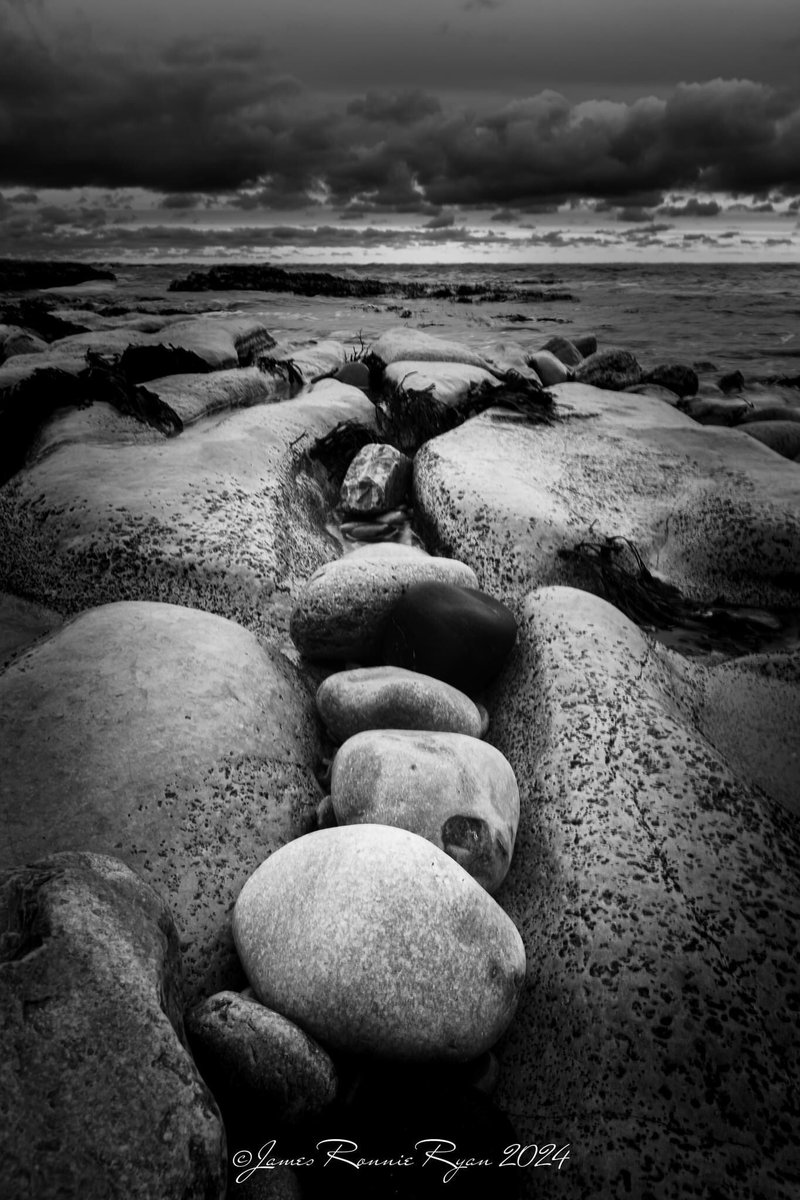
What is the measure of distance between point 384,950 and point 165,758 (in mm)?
936

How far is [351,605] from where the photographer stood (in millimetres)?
2740

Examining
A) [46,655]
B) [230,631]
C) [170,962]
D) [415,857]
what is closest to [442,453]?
[230,631]

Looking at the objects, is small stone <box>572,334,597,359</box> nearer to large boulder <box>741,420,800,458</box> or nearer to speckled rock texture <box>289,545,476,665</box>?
large boulder <box>741,420,800,458</box>

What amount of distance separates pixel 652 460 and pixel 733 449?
31.2 inches

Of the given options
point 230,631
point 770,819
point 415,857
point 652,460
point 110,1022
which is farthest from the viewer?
point 652,460

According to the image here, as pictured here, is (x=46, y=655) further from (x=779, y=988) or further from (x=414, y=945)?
(x=779, y=988)

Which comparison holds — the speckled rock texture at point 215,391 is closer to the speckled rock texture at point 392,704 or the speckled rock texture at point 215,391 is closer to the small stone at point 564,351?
the speckled rock texture at point 392,704

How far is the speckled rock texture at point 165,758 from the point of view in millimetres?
1801

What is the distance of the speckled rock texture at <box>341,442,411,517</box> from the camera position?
451 centimetres

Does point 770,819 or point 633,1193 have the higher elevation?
point 770,819

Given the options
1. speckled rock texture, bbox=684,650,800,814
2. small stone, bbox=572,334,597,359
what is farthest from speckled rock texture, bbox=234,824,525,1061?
small stone, bbox=572,334,597,359

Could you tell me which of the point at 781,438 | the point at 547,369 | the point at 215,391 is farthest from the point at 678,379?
the point at 215,391

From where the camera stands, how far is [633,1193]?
136 centimetres

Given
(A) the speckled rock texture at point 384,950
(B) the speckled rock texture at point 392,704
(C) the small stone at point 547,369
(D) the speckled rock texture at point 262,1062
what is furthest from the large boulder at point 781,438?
(D) the speckled rock texture at point 262,1062
